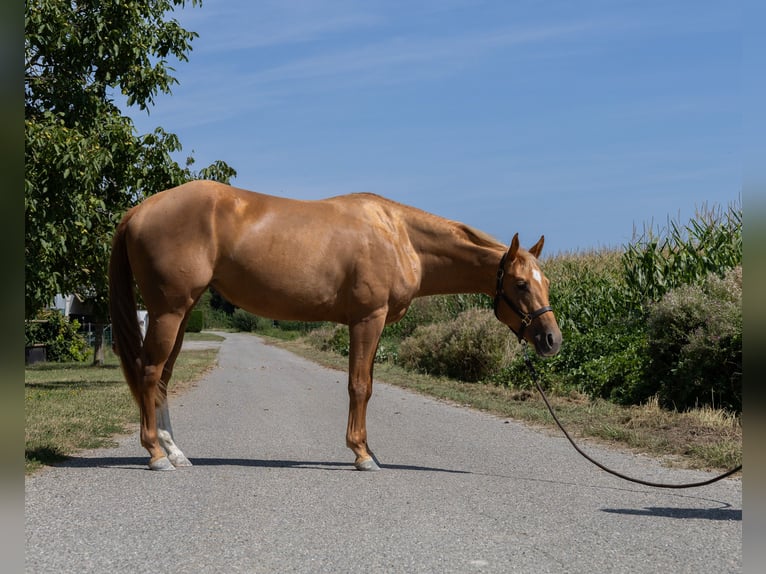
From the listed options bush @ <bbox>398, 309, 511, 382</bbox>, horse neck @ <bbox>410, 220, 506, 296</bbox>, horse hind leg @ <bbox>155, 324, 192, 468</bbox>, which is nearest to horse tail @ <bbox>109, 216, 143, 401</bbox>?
horse hind leg @ <bbox>155, 324, 192, 468</bbox>

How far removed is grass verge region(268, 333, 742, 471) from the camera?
24.8 ft

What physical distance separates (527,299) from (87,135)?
10374mm

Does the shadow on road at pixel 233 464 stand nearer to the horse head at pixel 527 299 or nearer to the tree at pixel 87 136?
the horse head at pixel 527 299

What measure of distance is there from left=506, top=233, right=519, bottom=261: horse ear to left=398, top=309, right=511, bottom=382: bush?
9261 millimetres

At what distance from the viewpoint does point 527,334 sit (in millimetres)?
7250

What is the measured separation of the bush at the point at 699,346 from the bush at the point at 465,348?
5.05 meters

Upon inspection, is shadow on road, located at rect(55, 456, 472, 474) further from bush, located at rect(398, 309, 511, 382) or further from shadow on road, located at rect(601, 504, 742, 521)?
bush, located at rect(398, 309, 511, 382)

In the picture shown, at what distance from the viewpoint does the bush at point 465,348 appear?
1659cm

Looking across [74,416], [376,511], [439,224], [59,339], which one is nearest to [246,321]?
[59,339]

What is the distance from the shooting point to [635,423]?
31.8 ft

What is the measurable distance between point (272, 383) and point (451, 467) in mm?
10063

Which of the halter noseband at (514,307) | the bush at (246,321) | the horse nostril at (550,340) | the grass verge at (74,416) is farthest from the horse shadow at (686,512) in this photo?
the bush at (246,321)
